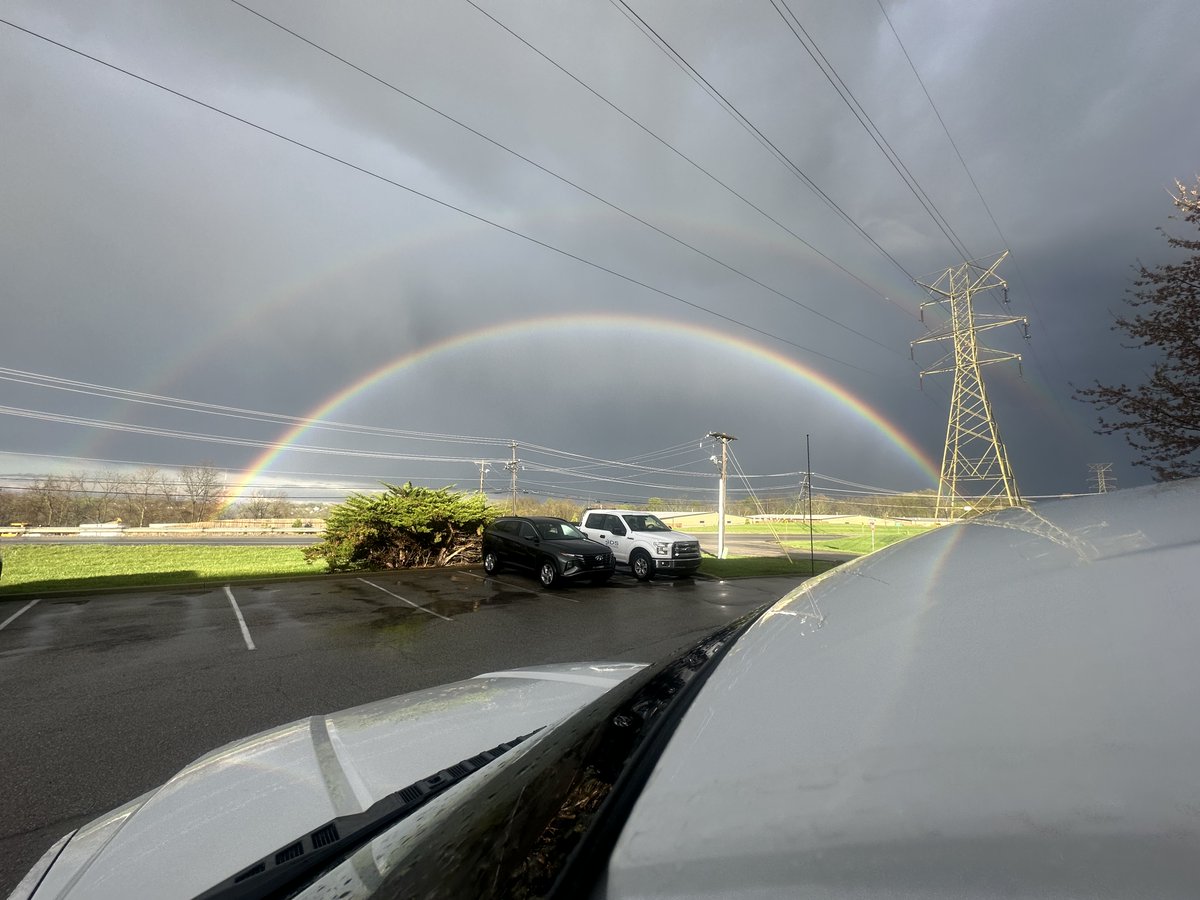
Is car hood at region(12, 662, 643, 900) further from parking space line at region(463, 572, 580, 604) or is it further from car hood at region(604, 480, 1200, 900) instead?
parking space line at region(463, 572, 580, 604)

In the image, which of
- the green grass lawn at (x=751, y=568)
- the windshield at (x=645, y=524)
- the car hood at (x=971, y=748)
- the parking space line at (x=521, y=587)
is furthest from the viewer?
the green grass lawn at (x=751, y=568)

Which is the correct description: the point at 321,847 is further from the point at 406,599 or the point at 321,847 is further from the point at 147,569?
the point at 147,569

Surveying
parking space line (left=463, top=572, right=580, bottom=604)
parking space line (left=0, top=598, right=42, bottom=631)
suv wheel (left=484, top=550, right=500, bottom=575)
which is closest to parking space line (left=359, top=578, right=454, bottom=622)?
parking space line (left=463, top=572, right=580, bottom=604)

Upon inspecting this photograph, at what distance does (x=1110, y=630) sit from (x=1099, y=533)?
10.8 inches

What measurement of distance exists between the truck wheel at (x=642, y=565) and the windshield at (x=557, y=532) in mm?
1774

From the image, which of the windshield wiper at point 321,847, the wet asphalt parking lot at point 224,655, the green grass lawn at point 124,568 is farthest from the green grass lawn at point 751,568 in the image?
the windshield wiper at point 321,847

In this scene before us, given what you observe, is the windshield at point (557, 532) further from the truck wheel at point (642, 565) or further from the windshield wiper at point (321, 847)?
the windshield wiper at point (321, 847)

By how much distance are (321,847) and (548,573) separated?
12.8 metres

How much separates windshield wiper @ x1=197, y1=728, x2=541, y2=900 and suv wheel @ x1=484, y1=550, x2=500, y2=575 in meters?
15.2

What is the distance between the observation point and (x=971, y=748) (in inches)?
22.5

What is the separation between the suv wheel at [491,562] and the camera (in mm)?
16267

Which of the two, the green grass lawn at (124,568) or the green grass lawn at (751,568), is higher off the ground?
the green grass lawn at (751,568)

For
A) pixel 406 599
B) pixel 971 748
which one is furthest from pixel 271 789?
pixel 406 599

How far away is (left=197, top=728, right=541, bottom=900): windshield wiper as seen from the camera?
40.1 inches
